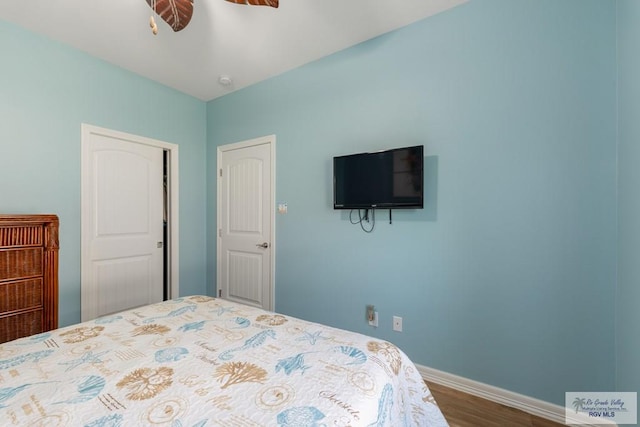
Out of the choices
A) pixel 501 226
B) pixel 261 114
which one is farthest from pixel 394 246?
pixel 261 114

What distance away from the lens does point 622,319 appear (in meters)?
1.43

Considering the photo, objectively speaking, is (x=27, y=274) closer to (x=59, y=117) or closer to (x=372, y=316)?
(x=59, y=117)

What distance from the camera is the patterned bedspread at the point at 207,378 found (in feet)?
2.55

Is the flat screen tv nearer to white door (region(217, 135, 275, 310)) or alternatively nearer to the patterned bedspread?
white door (region(217, 135, 275, 310))

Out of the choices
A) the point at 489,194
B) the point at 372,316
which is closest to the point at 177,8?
the point at 489,194

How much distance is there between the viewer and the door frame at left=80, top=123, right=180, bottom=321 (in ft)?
8.04

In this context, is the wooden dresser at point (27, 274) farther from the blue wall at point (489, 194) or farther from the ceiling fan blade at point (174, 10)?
the blue wall at point (489, 194)

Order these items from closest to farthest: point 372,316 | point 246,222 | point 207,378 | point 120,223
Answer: point 207,378 → point 372,316 → point 120,223 → point 246,222

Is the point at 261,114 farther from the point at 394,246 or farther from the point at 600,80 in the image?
the point at 600,80

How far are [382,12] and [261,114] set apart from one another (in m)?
1.47

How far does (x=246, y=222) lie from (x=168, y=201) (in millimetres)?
895

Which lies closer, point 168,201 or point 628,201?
point 628,201

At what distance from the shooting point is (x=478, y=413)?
1.72 m

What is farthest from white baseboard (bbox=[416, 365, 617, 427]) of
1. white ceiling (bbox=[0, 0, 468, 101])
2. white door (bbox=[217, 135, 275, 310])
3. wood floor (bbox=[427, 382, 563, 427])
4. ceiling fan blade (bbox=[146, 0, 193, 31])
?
ceiling fan blade (bbox=[146, 0, 193, 31])
